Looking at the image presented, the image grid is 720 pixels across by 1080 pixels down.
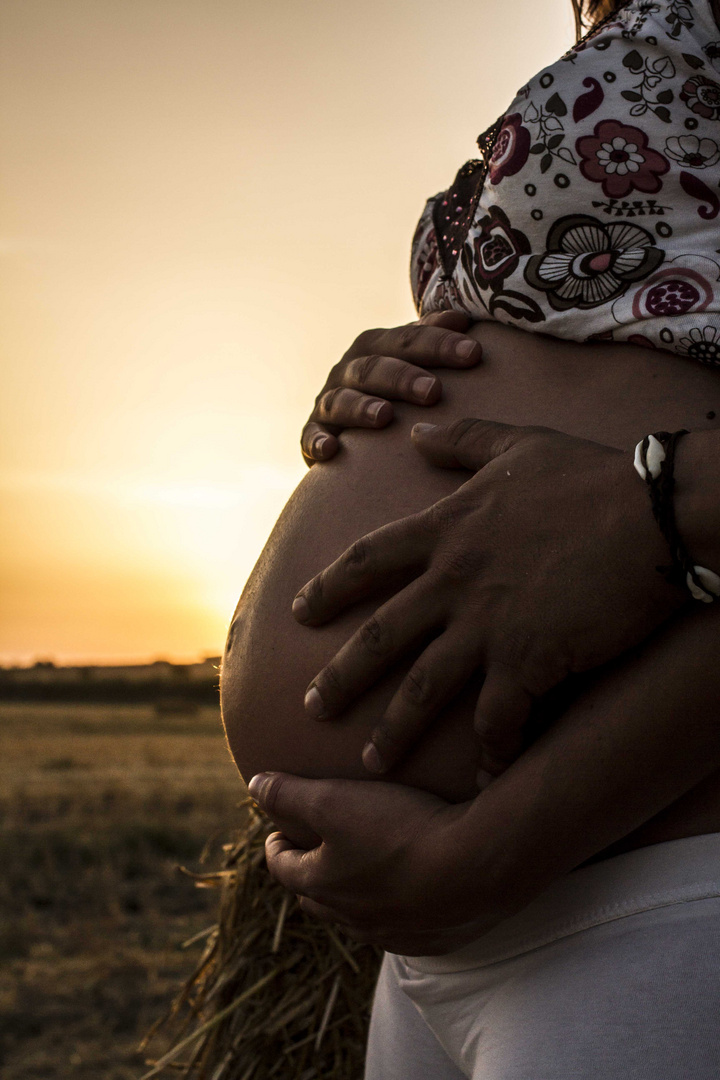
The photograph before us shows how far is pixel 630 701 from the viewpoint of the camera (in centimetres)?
66

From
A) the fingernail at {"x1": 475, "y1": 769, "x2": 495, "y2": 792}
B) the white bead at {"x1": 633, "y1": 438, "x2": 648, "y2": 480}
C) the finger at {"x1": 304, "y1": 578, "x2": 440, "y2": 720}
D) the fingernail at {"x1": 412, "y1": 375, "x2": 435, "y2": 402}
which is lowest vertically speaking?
the fingernail at {"x1": 475, "y1": 769, "x2": 495, "y2": 792}

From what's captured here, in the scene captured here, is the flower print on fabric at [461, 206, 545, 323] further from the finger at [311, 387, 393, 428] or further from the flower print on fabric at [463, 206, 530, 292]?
the finger at [311, 387, 393, 428]

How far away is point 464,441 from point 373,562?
15 cm

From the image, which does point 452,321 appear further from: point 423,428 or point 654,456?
point 654,456

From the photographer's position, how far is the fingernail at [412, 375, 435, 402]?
2.99 feet

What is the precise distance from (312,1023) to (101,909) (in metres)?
3.24

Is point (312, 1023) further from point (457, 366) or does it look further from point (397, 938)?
point (457, 366)

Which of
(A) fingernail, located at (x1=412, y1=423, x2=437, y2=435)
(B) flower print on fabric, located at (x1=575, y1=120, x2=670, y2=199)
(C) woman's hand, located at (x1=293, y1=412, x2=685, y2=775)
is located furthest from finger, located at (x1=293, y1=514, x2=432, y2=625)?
(B) flower print on fabric, located at (x1=575, y1=120, x2=670, y2=199)

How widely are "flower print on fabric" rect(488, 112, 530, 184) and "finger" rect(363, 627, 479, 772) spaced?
1.65 ft

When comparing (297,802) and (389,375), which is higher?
(389,375)

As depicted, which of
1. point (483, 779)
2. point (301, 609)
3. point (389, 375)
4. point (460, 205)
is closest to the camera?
point (483, 779)

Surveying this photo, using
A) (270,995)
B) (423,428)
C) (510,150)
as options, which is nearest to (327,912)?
(423,428)

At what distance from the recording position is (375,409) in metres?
0.94

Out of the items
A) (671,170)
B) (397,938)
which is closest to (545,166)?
(671,170)
